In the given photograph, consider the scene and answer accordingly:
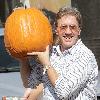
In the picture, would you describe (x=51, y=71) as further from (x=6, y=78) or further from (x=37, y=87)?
(x=6, y=78)

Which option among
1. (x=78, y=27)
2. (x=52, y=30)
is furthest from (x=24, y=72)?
(x=78, y=27)

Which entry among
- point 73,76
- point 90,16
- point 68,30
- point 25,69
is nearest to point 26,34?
point 25,69

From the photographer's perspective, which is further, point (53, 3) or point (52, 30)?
point (53, 3)

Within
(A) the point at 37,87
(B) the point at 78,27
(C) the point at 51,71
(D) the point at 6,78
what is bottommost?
(D) the point at 6,78

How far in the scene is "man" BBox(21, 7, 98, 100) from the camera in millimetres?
2654

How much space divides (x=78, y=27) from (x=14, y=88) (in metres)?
1.60

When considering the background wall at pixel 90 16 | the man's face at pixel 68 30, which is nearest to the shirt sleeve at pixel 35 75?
the man's face at pixel 68 30

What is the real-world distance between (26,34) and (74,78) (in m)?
0.58

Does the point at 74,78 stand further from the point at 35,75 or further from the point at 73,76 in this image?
the point at 35,75

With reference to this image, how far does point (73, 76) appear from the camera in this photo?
2660 millimetres

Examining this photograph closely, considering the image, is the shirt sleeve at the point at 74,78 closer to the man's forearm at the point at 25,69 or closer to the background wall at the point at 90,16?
the man's forearm at the point at 25,69

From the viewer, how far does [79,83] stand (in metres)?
2.66

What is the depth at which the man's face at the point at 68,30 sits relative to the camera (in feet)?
9.08

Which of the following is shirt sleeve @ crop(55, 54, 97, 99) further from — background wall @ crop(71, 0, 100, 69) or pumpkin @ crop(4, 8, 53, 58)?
background wall @ crop(71, 0, 100, 69)
